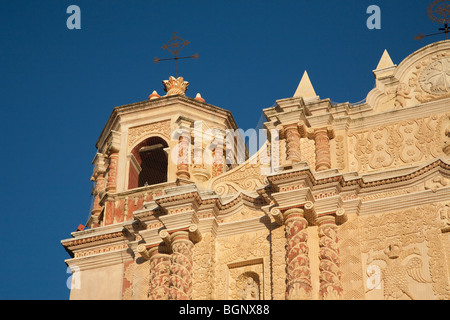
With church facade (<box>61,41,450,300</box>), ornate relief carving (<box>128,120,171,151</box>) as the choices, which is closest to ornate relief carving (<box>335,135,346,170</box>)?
church facade (<box>61,41,450,300</box>)

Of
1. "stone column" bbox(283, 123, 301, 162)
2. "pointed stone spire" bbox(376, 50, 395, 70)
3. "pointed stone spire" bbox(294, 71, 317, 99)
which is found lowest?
"stone column" bbox(283, 123, 301, 162)

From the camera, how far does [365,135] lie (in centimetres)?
2225

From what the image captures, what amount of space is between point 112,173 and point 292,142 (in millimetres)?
4074

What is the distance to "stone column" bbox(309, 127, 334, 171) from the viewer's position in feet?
71.7

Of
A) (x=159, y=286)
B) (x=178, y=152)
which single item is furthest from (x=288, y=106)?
(x=159, y=286)

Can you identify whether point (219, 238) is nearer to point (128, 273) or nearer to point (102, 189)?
point (128, 273)

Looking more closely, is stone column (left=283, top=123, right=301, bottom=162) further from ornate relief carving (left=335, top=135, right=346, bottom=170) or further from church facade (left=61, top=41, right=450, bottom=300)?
ornate relief carving (left=335, top=135, right=346, bottom=170)

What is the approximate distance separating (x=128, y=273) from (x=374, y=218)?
484 centimetres

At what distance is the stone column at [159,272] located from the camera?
2112 cm

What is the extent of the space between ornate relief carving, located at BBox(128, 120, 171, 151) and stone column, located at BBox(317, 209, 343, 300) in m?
4.69

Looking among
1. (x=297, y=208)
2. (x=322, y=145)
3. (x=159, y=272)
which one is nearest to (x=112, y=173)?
(x=159, y=272)

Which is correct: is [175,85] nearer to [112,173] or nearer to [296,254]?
[112,173]
